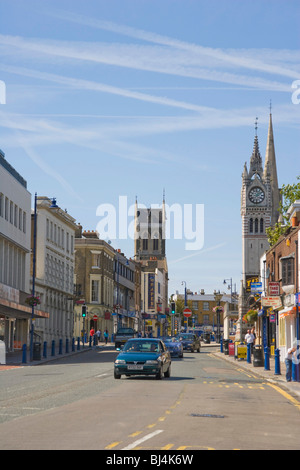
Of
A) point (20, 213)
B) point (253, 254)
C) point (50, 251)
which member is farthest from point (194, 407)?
point (253, 254)

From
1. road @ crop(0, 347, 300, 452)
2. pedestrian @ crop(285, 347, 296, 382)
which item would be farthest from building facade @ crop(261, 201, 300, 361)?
road @ crop(0, 347, 300, 452)

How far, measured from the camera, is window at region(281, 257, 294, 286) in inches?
1770

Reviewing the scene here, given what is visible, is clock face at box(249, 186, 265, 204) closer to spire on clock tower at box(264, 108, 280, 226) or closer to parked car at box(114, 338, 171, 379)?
spire on clock tower at box(264, 108, 280, 226)

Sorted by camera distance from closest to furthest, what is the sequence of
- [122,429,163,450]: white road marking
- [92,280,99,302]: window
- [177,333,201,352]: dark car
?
[122,429,163,450]: white road marking → [177,333,201,352]: dark car → [92,280,99,302]: window

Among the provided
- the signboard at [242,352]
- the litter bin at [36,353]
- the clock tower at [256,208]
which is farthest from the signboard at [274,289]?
the clock tower at [256,208]

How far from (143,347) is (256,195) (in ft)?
498

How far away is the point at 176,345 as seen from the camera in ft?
163

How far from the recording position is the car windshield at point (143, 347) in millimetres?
27703

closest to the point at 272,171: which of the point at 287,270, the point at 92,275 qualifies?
the point at 92,275

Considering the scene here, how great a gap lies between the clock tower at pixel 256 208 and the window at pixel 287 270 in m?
114

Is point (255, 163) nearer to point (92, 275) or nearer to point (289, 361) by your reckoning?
point (92, 275)

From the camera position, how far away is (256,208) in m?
174

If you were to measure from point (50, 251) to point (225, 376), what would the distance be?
47011mm
